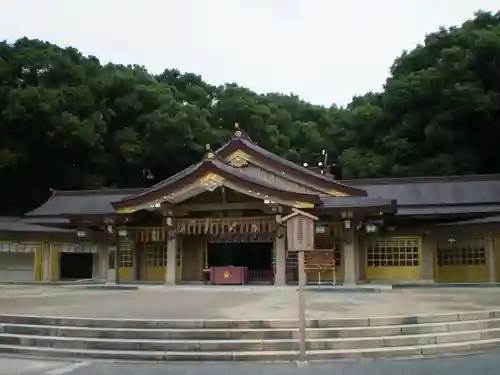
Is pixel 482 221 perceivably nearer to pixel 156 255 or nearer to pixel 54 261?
pixel 156 255

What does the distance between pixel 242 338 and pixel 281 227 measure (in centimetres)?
1058

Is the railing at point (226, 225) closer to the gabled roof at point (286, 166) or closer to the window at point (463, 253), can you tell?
the gabled roof at point (286, 166)

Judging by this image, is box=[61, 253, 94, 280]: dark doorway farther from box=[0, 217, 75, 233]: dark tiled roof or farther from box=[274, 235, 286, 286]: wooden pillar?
box=[274, 235, 286, 286]: wooden pillar

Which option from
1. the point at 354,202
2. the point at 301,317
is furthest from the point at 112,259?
the point at 301,317

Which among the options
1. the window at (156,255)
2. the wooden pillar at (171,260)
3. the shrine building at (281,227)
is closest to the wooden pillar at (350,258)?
the shrine building at (281,227)

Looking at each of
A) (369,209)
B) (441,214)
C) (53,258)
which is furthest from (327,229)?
(53,258)

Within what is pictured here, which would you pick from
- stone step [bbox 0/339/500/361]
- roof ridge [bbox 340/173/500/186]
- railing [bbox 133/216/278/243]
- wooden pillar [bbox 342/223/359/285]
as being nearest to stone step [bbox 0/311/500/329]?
stone step [bbox 0/339/500/361]

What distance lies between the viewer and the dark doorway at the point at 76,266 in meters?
28.0

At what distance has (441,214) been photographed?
21.4 metres

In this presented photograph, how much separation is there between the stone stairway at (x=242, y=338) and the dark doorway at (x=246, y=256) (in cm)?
1242

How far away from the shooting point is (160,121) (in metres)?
38.4

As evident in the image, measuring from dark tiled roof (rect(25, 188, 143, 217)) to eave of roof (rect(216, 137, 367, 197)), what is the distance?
6232 millimetres

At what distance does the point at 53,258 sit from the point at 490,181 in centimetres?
1970

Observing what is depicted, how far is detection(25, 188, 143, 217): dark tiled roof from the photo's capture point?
26219 mm
